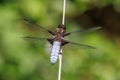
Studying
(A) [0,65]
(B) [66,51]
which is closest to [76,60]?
(B) [66,51]

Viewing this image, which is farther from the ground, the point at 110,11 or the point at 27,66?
the point at 110,11

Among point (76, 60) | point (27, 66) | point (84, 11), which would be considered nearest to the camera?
point (27, 66)

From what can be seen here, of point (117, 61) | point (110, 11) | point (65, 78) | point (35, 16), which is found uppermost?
point (110, 11)

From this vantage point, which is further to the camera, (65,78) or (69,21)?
(69,21)

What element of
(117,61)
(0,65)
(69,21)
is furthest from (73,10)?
(0,65)

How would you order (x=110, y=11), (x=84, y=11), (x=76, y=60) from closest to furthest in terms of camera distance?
1. (x=76, y=60)
2. (x=84, y=11)
3. (x=110, y=11)

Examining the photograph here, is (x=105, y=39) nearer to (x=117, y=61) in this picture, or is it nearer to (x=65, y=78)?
(x=117, y=61)
